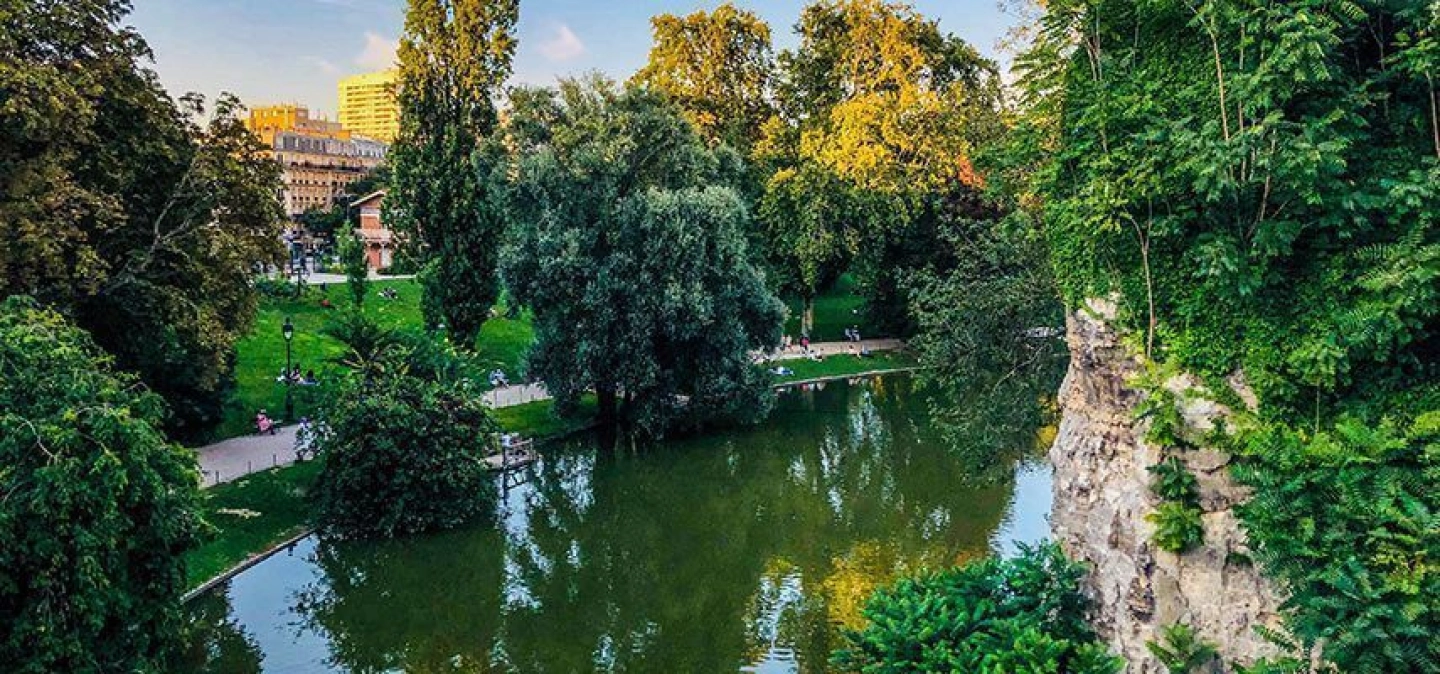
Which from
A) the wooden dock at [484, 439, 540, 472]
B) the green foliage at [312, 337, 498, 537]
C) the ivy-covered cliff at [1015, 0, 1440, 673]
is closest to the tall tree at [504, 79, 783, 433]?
the wooden dock at [484, 439, 540, 472]

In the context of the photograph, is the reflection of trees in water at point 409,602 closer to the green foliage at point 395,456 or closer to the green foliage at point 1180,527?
the green foliage at point 395,456

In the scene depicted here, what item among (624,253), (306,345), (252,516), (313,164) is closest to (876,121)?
(624,253)

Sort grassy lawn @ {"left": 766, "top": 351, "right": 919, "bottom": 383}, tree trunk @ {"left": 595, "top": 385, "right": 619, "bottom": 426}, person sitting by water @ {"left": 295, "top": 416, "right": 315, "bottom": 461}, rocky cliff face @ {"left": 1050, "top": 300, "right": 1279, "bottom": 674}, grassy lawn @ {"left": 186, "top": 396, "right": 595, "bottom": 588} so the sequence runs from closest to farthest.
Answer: rocky cliff face @ {"left": 1050, "top": 300, "right": 1279, "bottom": 674} < grassy lawn @ {"left": 186, "top": 396, "right": 595, "bottom": 588} < person sitting by water @ {"left": 295, "top": 416, "right": 315, "bottom": 461} < tree trunk @ {"left": 595, "top": 385, "right": 619, "bottom": 426} < grassy lawn @ {"left": 766, "top": 351, "right": 919, "bottom": 383}

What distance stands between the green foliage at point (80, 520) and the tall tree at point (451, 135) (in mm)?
17762

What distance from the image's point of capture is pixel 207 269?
19.1m

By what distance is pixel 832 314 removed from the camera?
167 feet

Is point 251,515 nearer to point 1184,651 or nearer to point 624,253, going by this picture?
point 624,253

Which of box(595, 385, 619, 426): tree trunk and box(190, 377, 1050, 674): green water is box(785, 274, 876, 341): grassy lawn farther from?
box(190, 377, 1050, 674): green water

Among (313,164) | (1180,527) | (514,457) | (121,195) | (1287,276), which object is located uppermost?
(313,164)

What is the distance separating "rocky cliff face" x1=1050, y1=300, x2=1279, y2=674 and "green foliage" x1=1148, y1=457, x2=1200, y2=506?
0.30 ft

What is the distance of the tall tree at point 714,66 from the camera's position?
40.3 metres

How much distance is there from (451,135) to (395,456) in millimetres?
13197

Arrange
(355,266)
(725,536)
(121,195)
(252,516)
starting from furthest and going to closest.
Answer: (355,266), (725,536), (252,516), (121,195)

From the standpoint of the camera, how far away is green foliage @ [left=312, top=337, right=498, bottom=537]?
1967cm
